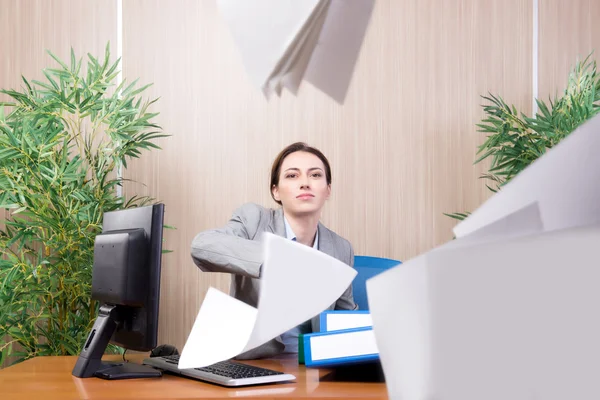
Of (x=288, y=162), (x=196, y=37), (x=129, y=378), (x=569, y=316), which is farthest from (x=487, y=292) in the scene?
(x=196, y=37)

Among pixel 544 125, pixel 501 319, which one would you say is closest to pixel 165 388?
pixel 501 319

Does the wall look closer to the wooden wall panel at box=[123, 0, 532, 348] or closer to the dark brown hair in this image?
the wooden wall panel at box=[123, 0, 532, 348]

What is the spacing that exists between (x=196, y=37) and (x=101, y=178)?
3.49ft

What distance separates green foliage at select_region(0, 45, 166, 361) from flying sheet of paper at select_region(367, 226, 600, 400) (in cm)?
311

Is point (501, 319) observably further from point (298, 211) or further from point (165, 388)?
point (298, 211)

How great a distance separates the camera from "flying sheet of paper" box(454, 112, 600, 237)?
0.09 m

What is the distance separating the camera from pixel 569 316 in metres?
0.08

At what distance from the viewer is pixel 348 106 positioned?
3924 mm

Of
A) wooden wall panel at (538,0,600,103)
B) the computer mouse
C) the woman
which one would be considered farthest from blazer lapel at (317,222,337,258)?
wooden wall panel at (538,0,600,103)

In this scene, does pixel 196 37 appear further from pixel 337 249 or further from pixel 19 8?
pixel 337 249

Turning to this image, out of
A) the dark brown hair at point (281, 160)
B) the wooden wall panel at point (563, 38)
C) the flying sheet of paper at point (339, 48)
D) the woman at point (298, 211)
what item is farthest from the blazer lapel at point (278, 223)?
the wooden wall panel at point (563, 38)

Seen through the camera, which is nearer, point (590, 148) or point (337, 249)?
point (590, 148)

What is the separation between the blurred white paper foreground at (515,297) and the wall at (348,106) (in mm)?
3559

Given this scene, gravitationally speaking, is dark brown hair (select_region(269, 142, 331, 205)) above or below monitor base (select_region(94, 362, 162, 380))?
above
